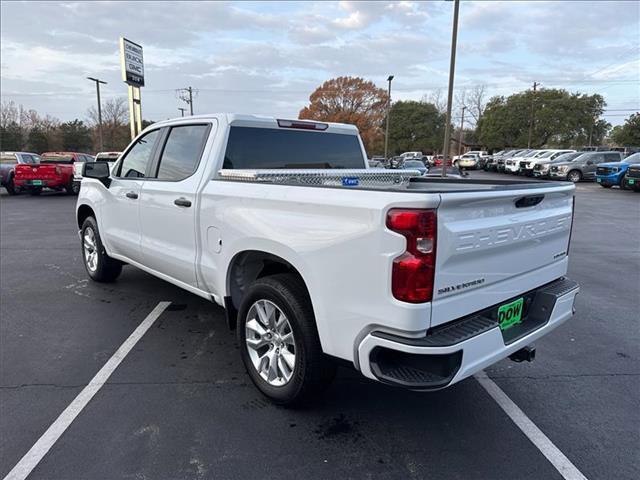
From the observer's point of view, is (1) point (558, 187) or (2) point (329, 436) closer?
(2) point (329, 436)

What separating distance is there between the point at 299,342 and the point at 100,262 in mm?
3959

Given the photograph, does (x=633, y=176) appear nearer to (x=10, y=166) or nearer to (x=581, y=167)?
(x=581, y=167)

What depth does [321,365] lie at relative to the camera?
2932mm

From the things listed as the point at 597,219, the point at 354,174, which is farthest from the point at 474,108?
the point at 354,174

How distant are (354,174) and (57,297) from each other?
12.7 ft

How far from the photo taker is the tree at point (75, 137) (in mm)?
52094

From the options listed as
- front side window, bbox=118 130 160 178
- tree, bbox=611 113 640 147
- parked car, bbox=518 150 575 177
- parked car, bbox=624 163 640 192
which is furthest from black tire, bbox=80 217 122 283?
tree, bbox=611 113 640 147

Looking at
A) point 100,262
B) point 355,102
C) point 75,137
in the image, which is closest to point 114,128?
point 75,137

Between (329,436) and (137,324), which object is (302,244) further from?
(137,324)

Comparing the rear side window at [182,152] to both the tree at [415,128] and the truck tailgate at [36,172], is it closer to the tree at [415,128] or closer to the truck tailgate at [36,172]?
the truck tailgate at [36,172]

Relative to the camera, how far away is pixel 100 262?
5895 millimetres

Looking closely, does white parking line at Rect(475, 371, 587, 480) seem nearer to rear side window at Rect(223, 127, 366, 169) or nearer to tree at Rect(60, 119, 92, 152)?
rear side window at Rect(223, 127, 366, 169)

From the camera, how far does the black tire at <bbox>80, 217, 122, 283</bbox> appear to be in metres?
5.82

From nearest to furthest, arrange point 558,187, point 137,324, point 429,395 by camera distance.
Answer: point 558,187
point 429,395
point 137,324
